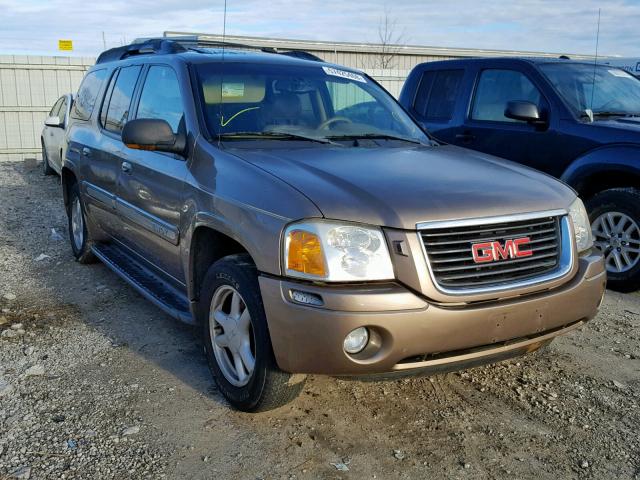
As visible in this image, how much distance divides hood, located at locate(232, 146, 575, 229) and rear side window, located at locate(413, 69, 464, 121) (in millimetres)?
3159

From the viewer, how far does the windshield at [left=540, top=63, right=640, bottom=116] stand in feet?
19.8

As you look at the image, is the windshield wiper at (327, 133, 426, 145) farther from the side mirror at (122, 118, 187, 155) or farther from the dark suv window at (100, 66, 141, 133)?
the dark suv window at (100, 66, 141, 133)

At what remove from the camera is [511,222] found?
10.3ft

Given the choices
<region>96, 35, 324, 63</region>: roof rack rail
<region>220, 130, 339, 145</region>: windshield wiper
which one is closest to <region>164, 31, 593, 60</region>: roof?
<region>96, 35, 324, 63</region>: roof rack rail

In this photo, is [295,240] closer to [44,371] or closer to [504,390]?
[504,390]

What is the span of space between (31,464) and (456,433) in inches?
77.6

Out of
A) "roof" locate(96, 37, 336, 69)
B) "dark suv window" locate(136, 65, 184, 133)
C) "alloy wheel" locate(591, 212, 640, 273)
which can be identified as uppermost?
"roof" locate(96, 37, 336, 69)

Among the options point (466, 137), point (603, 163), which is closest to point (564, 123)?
point (603, 163)

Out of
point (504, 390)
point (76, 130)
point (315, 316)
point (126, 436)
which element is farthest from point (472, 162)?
point (76, 130)

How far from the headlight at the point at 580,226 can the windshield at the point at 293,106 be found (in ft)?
4.04

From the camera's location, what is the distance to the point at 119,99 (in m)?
5.19

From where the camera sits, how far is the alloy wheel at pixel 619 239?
548cm

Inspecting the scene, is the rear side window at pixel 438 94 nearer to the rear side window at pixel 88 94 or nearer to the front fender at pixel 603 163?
the front fender at pixel 603 163

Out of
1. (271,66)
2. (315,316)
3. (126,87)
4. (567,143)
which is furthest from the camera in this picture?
(567,143)
